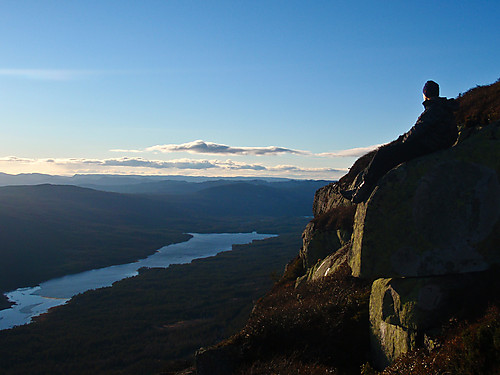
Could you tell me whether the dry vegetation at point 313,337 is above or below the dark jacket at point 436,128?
below

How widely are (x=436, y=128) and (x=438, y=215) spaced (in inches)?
124

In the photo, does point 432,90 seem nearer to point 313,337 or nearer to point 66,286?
point 313,337

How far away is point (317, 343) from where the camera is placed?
11695 mm

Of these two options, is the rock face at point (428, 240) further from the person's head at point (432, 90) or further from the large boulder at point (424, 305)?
the person's head at point (432, 90)

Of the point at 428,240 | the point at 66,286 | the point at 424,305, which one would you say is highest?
the point at 428,240

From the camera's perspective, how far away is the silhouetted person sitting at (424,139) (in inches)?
459

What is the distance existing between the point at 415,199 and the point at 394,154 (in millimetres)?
2220

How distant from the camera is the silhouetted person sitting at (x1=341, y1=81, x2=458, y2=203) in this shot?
11664 millimetres

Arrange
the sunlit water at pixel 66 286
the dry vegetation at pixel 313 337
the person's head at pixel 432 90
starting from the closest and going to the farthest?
the dry vegetation at pixel 313 337 < the person's head at pixel 432 90 < the sunlit water at pixel 66 286

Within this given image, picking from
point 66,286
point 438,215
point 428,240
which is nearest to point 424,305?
point 428,240

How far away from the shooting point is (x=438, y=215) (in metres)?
10.1

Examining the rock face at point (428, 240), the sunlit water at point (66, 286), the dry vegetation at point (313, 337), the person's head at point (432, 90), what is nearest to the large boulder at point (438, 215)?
the rock face at point (428, 240)

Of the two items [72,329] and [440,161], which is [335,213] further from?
[72,329]

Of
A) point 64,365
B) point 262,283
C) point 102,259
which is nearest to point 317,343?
point 64,365
